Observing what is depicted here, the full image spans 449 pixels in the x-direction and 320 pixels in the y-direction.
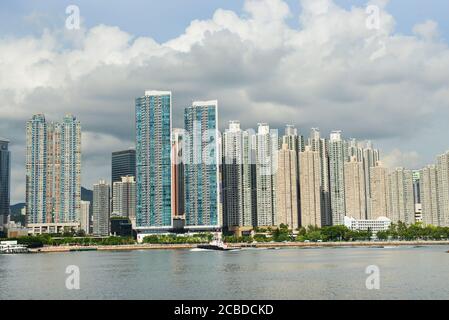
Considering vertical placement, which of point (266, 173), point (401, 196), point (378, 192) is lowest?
point (401, 196)

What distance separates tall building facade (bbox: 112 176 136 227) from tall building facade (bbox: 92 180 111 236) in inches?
97.9

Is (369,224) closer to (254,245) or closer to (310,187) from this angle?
(310,187)

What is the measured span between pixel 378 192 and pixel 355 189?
9.39 meters

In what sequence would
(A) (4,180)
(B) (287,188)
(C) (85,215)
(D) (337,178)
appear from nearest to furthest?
1. (B) (287,188)
2. (D) (337,178)
3. (A) (4,180)
4. (C) (85,215)

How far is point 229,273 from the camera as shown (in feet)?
141

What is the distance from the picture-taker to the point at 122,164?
179625mm

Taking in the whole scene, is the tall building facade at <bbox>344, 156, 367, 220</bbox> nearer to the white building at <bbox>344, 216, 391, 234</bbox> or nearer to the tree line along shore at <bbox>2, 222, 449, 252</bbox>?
the white building at <bbox>344, 216, 391, 234</bbox>

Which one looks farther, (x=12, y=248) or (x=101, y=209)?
(x=101, y=209)

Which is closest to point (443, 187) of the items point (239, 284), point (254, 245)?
point (254, 245)

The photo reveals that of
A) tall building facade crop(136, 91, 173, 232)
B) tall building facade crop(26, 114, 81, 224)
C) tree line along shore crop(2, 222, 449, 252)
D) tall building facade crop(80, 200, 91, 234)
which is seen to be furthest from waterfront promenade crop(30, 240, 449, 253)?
tall building facade crop(80, 200, 91, 234)

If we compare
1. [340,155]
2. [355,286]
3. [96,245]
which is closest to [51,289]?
[355,286]

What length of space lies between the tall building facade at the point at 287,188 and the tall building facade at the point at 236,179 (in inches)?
220

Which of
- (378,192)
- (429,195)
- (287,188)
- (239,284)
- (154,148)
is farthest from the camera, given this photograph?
(378,192)

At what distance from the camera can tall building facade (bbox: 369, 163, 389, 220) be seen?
5118 inches
